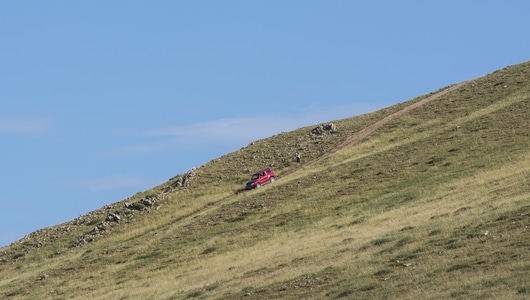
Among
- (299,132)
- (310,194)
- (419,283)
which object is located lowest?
(419,283)

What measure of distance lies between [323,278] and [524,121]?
42.9 m

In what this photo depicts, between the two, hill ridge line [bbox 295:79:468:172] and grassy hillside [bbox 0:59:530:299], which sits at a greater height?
hill ridge line [bbox 295:79:468:172]

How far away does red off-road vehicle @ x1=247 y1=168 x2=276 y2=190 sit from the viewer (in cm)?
8450

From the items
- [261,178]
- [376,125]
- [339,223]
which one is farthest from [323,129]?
[339,223]

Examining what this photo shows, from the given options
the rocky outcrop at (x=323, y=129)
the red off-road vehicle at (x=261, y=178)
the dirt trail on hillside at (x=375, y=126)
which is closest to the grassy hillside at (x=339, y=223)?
the dirt trail on hillside at (x=375, y=126)

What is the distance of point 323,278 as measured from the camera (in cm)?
4422

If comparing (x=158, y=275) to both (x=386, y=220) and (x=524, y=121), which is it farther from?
(x=524, y=121)

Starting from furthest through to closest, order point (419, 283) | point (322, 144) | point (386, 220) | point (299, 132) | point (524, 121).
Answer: point (299, 132) → point (322, 144) → point (524, 121) → point (386, 220) → point (419, 283)

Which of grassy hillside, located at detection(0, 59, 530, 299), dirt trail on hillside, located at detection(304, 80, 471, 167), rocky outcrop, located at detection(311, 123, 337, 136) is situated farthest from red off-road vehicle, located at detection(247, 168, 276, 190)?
rocky outcrop, located at detection(311, 123, 337, 136)

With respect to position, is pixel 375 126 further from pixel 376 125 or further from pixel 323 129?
pixel 323 129

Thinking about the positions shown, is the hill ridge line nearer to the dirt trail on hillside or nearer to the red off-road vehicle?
the dirt trail on hillside

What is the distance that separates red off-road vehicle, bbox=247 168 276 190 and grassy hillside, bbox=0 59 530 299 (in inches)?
48.7

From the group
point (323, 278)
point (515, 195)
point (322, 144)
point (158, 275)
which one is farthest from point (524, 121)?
point (323, 278)

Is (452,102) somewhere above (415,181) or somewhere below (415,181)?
above
